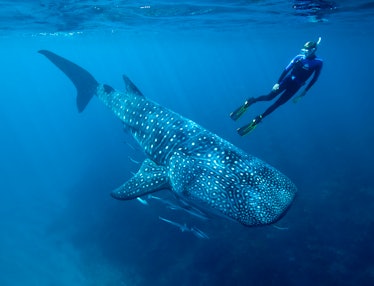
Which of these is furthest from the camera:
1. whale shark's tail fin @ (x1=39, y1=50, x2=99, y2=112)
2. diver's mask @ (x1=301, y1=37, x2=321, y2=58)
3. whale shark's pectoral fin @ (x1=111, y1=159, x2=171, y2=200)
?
whale shark's tail fin @ (x1=39, y1=50, x2=99, y2=112)

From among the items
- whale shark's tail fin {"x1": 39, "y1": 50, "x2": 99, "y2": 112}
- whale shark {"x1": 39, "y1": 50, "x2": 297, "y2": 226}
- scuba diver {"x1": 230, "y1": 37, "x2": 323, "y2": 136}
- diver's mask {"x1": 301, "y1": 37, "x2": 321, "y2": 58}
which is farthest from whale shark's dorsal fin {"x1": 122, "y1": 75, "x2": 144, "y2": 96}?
diver's mask {"x1": 301, "y1": 37, "x2": 321, "y2": 58}

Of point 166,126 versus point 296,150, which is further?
point 296,150

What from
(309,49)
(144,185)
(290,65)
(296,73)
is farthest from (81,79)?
(309,49)

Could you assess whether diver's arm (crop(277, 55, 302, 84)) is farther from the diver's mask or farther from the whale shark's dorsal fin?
the whale shark's dorsal fin

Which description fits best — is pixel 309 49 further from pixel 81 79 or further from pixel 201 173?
pixel 81 79

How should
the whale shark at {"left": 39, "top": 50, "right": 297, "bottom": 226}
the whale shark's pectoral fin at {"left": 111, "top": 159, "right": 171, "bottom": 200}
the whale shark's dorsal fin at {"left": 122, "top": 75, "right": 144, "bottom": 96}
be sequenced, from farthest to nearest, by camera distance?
the whale shark's dorsal fin at {"left": 122, "top": 75, "right": 144, "bottom": 96} < the whale shark's pectoral fin at {"left": 111, "top": 159, "right": 171, "bottom": 200} < the whale shark at {"left": 39, "top": 50, "right": 297, "bottom": 226}

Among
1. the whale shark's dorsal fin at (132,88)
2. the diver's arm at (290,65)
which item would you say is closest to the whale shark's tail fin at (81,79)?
the whale shark's dorsal fin at (132,88)

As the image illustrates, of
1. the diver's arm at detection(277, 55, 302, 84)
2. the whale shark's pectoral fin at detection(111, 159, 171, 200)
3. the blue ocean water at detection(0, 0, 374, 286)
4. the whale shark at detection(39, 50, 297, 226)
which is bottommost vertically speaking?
the blue ocean water at detection(0, 0, 374, 286)

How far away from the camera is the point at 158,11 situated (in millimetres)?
20797

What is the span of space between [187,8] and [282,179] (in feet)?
56.4

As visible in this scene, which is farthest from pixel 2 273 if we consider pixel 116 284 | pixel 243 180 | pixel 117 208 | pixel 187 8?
pixel 187 8

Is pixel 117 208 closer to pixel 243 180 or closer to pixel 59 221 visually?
pixel 59 221

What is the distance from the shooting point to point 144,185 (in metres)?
6.60

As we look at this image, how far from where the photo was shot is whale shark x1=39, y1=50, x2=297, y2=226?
5.29 m
